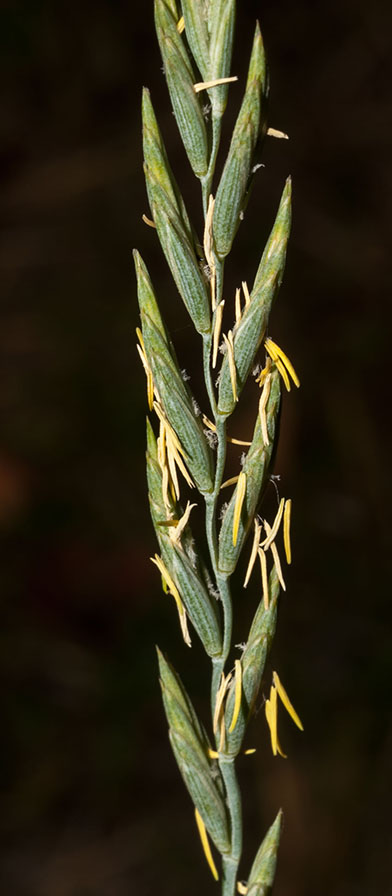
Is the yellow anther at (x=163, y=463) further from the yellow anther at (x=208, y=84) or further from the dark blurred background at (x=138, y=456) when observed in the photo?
the dark blurred background at (x=138, y=456)

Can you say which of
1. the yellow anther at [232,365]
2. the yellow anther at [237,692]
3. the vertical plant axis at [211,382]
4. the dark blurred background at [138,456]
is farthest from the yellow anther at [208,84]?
the dark blurred background at [138,456]

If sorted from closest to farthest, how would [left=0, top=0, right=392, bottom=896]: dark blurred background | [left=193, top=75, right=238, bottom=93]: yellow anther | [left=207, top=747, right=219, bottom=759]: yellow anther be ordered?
[left=193, top=75, right=238, bottom=93]: yellow anther < [left=207, top=747, right=219, bottom=759]: yellow anther < [left=0, top=0, right=392, bottom=896]: dark blurred background

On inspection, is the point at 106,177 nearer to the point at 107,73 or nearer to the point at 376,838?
the point at 107,73

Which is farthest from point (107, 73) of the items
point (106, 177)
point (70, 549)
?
point (70, 549)

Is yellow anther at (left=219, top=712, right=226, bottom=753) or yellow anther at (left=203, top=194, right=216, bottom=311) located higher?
yellow anther at (left=203, top=194, right=216, bottom=311)

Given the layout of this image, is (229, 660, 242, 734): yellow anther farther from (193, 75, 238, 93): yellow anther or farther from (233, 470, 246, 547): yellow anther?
(193, 75, 238, 93): yellow anther

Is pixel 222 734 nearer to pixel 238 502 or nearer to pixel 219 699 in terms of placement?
pixel 219 699

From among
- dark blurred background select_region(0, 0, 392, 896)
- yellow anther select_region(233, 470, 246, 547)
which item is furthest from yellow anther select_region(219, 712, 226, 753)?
dark blurred background select_region(0, 0, 392, 896)
